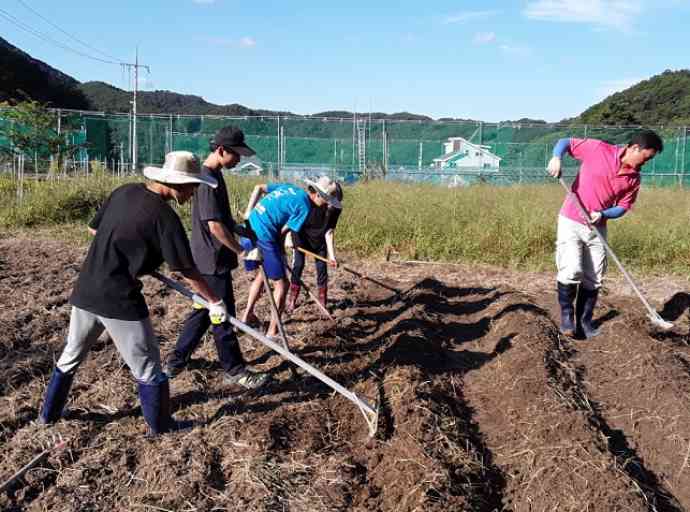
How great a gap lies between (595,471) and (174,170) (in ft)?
8.48

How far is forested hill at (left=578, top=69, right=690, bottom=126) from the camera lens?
3878 centimetres

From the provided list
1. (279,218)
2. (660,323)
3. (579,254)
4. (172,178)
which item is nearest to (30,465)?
(172,178)

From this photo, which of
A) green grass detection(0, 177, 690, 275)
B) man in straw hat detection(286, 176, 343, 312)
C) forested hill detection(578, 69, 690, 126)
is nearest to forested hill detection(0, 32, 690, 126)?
forested hill detection(578, 69, 690, 126)

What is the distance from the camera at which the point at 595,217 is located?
5.02 meters

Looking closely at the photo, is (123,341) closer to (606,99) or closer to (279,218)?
(279,218)

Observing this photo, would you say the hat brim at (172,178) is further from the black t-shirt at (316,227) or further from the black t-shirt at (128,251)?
the black t-shirt at (316,227)

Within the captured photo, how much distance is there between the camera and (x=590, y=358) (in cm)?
514

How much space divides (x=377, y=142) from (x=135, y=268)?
711 inches

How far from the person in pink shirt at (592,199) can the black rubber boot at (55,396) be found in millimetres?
3695

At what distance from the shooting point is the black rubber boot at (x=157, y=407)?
327 centimetres

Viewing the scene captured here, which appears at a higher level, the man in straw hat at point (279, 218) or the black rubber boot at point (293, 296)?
the man in straw hat at point (279, 218)

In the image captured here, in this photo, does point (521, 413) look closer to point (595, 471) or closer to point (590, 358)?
point (595, 471)

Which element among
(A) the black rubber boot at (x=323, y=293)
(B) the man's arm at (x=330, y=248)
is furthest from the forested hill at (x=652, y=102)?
(B) the man's arm at (x=330, y=248)

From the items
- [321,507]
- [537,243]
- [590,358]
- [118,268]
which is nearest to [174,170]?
[118,268]
